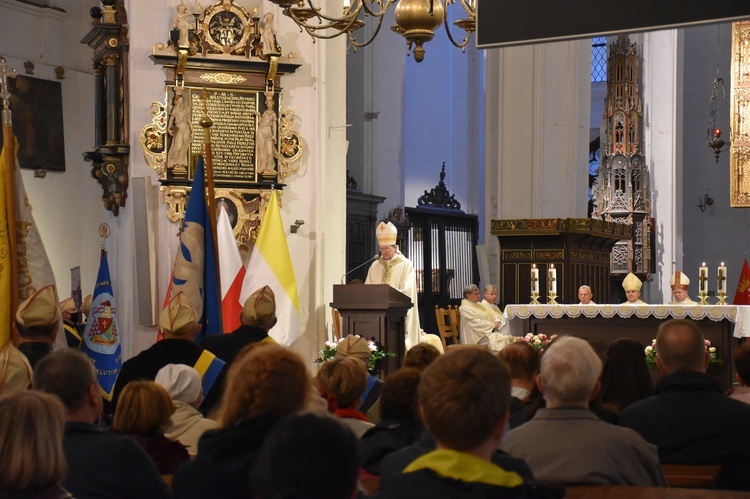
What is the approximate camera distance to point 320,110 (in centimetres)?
1167

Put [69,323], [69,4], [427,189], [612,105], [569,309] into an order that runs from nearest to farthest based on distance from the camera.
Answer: [69,323] → [569,309] → [69,4] → [612,105] → [427,189]

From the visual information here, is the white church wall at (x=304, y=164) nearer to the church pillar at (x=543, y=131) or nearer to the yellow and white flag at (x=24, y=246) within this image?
the yellow and white flag at (x=24, y=246)

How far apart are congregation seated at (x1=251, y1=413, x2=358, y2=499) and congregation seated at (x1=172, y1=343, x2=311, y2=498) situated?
871 mm

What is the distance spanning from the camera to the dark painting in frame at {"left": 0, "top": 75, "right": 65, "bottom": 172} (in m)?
15.8

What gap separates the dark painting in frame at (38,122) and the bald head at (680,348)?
41.4 ft

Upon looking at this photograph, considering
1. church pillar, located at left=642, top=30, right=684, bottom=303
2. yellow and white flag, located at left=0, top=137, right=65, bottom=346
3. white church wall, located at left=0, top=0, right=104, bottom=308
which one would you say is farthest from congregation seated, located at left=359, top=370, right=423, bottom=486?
church pillar, located at left=642, top=30, right=684, bottom=303

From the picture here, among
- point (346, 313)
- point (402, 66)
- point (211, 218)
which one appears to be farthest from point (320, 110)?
point (402, 66)

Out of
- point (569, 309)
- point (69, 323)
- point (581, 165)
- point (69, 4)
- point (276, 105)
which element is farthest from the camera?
point (581, 165)

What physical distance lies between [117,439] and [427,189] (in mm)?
21963

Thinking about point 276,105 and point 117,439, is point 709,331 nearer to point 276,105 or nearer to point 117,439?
point 276,105

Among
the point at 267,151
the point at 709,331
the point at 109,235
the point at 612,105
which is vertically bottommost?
the point at 709,331

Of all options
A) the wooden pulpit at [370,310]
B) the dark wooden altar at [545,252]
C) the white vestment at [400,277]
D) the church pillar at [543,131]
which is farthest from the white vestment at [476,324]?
the wooden pulpit at [370,310]

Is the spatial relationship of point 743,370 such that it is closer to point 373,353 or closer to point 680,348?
point 680,348

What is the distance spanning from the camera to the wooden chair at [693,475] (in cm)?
405
